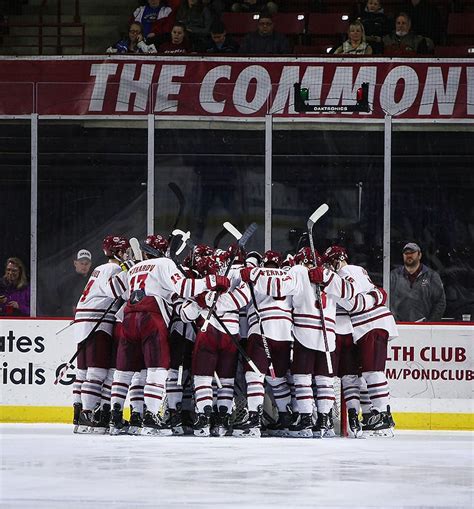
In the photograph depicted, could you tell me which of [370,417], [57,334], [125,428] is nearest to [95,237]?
[57,334]

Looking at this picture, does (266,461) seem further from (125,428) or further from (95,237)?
(95,237)

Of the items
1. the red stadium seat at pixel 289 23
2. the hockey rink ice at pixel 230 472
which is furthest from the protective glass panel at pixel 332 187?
the red stadium seat at pixel 289 23

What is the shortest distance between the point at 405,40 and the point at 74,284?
11.2 feet

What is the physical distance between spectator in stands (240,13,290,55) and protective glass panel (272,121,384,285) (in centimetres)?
118

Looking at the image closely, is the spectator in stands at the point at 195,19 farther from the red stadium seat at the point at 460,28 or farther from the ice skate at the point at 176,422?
the ice skate at the point at 176,422

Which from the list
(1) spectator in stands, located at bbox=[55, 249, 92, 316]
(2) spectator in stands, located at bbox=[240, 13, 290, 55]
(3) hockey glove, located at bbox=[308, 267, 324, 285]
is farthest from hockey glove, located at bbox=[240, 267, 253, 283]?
(2) spectator in stands, located at bbox=[240, 13, 290, 55]

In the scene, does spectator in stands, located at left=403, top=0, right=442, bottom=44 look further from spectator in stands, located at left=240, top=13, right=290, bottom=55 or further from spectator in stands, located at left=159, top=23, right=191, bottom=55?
spectator in stands, located at left=159, top=23, right=191, bottom=55

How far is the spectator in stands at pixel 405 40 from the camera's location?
38.8 feet

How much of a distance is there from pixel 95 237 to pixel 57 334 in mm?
815

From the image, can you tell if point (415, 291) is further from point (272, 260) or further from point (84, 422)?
point (84, 422)

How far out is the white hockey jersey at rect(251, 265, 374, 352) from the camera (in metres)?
9.43

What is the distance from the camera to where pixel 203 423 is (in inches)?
368

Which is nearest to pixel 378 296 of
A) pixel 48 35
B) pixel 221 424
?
pixel 221 424

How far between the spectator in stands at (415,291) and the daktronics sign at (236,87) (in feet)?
3.49
